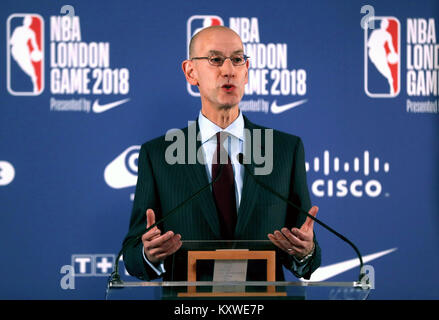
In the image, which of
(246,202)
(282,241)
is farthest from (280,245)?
(246,202)

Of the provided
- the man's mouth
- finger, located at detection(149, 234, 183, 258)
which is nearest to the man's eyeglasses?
the man's mouth

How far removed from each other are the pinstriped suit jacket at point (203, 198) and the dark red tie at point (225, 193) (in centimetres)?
4

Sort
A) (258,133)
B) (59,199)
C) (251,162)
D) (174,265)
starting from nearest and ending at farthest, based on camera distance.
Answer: (174,265) → (251,162) → (258,133) → (59,199)

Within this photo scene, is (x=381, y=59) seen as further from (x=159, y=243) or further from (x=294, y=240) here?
(x=159, y=243)

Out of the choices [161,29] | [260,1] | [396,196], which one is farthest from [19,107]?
[396,196]

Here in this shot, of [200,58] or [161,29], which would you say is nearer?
[200,58]

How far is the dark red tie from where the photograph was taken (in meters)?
2.33

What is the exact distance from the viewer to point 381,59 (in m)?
3.49

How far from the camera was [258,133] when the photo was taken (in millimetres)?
2518

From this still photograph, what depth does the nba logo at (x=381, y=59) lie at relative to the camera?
3494mm

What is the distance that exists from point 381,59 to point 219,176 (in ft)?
5.96

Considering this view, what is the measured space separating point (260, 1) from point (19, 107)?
1719mm

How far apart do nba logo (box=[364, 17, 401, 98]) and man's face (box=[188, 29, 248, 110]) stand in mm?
1339

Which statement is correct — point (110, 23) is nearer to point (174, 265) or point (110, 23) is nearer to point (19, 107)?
point (19, 107)
